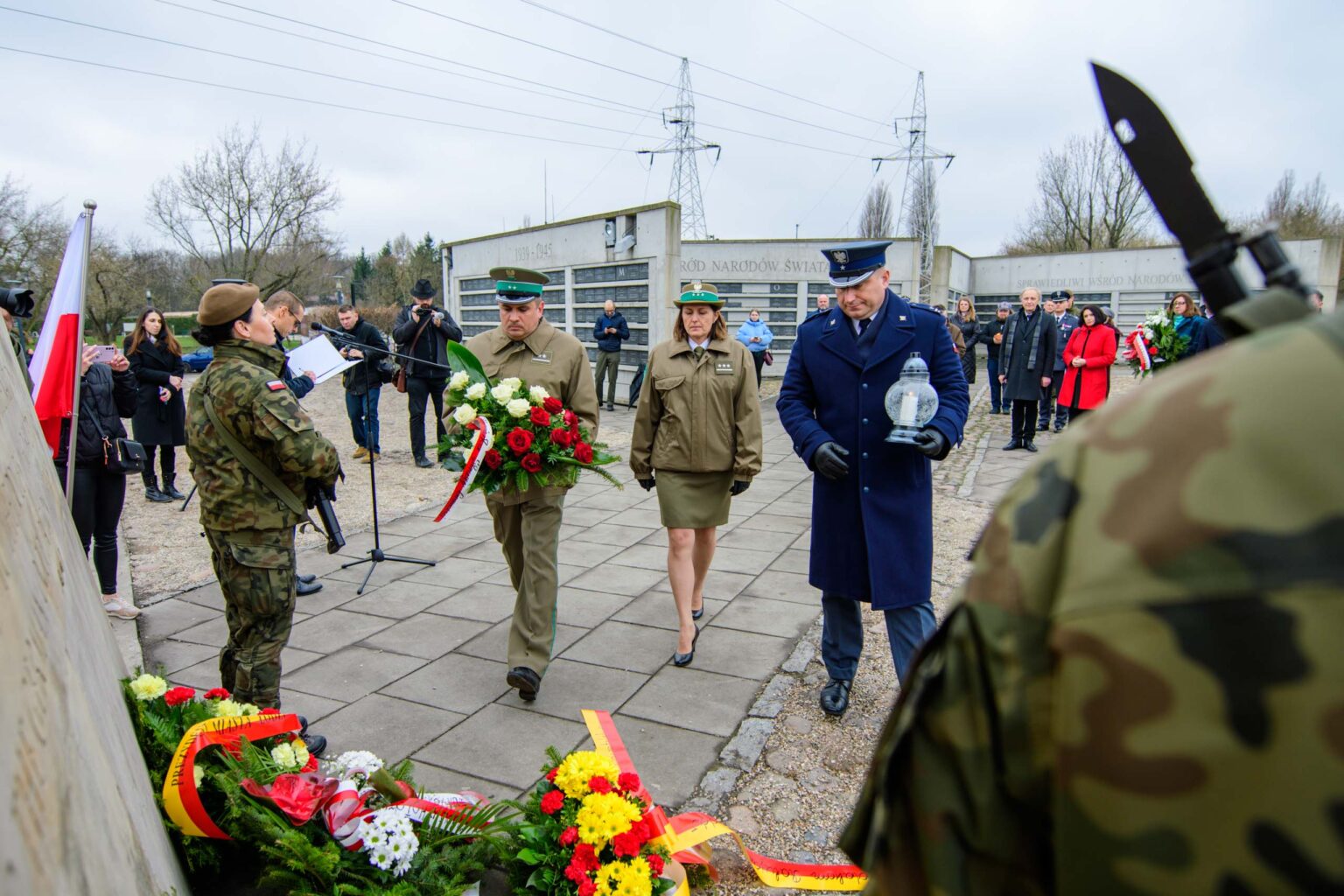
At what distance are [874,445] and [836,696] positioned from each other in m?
1.20

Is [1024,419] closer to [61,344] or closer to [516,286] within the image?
[516,286]

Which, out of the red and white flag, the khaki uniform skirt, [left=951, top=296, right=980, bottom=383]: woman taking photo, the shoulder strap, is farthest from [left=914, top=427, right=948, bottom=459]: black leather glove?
[left=951, top=296, right=980, bottom=383]: woman taking photo

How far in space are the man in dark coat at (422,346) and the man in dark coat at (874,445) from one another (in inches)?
279

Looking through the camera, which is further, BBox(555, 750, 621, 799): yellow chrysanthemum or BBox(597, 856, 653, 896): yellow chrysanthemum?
BBox(555, 750, 621, 799): yellow chrysanthemum

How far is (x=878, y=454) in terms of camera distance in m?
Result: 3.76

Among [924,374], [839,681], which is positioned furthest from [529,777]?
[924,374]

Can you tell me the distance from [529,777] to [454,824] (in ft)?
2.96

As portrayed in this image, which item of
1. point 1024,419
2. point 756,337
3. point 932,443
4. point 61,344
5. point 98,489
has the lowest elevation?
point 1024,419

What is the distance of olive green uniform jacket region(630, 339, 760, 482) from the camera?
461 cm

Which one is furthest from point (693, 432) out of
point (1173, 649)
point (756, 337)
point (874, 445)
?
point (756, 337)

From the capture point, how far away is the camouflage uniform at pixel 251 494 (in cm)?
348

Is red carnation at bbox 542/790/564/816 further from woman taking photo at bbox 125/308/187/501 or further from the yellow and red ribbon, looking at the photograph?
woman taking photo at bbox 125/308/187/501

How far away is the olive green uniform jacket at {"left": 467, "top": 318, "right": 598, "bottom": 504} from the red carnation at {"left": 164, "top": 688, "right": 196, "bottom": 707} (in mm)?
1838

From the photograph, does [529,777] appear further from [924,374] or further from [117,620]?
[117,620]
